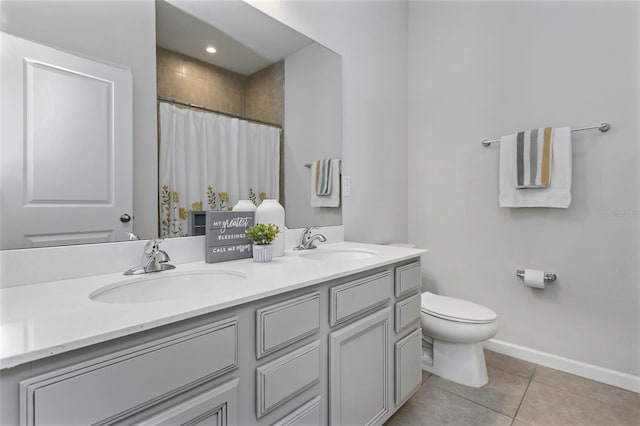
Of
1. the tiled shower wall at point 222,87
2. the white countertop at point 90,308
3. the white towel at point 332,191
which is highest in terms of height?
the tiled shower wall at point 222,87

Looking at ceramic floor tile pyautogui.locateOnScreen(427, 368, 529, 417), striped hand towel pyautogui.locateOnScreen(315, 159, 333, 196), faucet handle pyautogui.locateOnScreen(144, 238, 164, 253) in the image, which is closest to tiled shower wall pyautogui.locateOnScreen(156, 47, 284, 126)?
striped hand towel pyautogui.locateOnScreen(315, 159, 333, 196)

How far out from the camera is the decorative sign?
1.17m

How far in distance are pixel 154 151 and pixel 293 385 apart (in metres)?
0.92

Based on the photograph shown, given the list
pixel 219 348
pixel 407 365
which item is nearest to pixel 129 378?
pixel 219 348

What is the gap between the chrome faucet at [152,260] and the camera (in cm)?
101

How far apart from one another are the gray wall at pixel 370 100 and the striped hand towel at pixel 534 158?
81 centimetres

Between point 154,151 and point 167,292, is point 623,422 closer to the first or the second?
point 167,292

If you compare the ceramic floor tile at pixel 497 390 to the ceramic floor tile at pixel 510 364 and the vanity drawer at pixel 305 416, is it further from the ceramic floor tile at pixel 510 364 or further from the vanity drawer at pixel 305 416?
the vanity drawer at pixel 305 416

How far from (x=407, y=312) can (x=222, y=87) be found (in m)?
1.28

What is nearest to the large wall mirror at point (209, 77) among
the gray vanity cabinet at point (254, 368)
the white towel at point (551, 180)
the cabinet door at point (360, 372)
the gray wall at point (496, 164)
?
the gray vanity cabinet at point (254, 368)

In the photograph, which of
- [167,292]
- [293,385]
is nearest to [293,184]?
[167,292]

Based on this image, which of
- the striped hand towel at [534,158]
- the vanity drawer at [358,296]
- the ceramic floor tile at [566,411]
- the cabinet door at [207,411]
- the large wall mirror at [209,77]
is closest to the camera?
the cabinet door at [207,411]

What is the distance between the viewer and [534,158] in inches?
74.1

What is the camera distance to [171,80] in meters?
1.16
